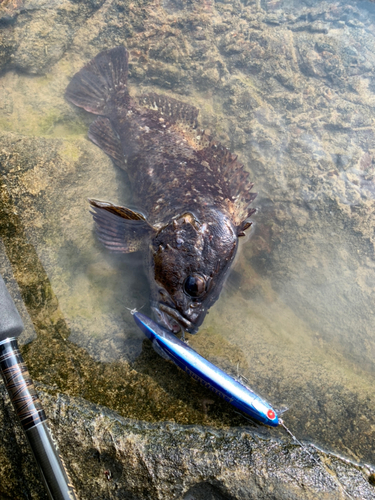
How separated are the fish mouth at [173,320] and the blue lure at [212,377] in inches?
11.1

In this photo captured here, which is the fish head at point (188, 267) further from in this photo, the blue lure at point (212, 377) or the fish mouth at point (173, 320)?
the blue lure at point (212, 377)

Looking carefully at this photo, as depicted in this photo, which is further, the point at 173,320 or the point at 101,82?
the point at 101,82

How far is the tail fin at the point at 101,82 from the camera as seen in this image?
4.62 m

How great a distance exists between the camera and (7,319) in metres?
1.98

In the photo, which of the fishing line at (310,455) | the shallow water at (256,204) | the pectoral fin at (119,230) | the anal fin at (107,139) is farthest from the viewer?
the anal fin at (107,139)

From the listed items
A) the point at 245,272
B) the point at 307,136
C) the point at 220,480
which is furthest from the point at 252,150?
the point at 220,480

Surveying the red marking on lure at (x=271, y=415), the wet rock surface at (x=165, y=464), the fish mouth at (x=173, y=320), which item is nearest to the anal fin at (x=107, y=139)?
the fish mouth at (x=173, y=320)

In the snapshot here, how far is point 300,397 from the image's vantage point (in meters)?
2.48

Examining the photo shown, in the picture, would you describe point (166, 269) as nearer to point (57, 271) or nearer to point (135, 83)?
point (57, 271)

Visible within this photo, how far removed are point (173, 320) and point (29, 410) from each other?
1353 mm

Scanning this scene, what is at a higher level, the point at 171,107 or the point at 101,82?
the point at 101,82

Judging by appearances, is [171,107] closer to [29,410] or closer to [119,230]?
[119,230]

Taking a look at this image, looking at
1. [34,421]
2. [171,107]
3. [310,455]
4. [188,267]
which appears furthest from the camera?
[171,107]

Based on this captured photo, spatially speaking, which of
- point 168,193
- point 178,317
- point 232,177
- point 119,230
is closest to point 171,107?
point 232,177
